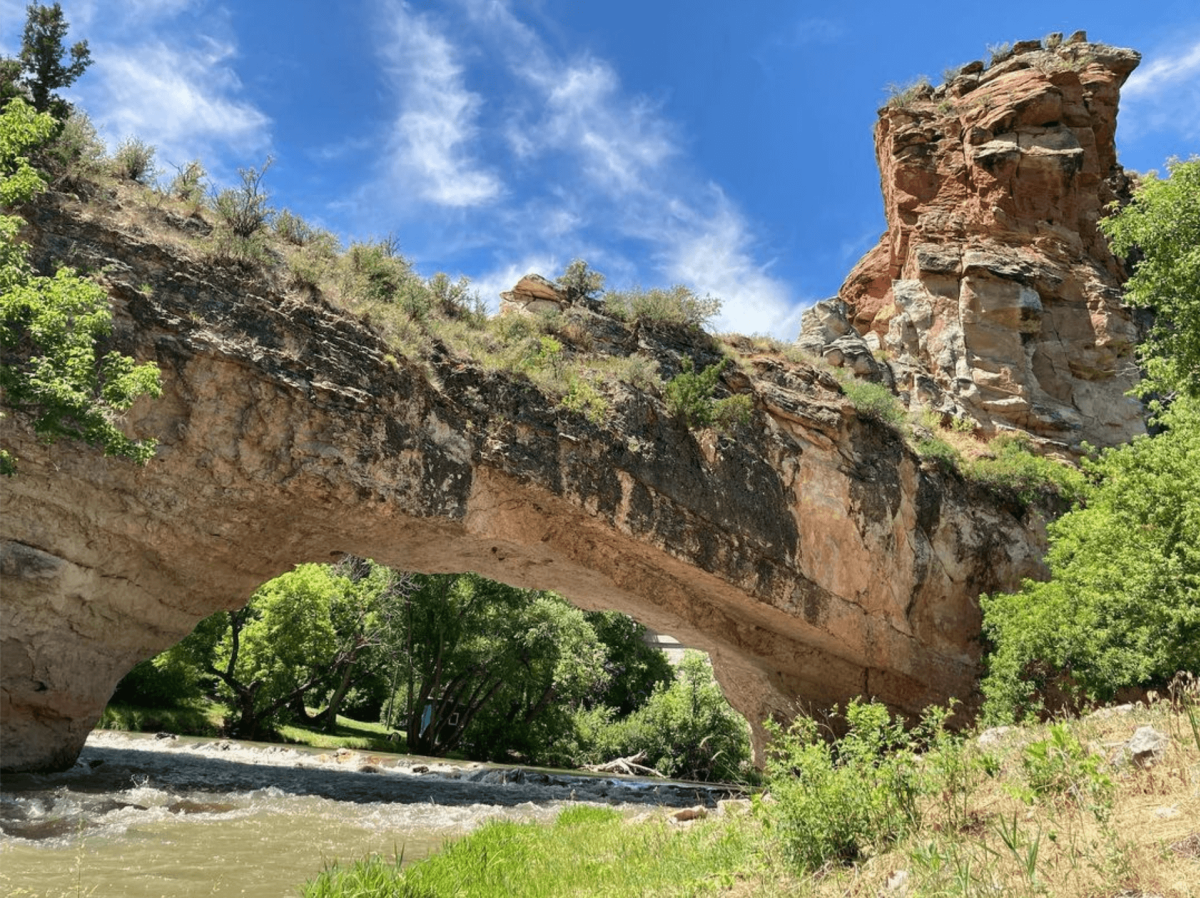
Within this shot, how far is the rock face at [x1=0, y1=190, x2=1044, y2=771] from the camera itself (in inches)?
Answer: 516

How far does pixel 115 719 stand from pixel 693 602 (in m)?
21.5

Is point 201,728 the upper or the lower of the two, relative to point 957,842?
lower

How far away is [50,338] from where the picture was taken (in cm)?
971

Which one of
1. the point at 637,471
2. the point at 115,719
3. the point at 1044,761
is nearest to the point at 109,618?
the point at 637,471

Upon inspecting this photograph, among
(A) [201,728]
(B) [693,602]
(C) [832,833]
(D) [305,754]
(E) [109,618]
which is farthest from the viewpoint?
(A) [201,728]

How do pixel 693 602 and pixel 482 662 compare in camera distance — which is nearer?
pixel 693 602

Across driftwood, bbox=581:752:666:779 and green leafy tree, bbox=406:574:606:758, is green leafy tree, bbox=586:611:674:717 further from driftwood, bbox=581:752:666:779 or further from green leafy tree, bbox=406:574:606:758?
green leafy tree, bbox=406:574:606:758

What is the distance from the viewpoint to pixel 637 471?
55.9 feet

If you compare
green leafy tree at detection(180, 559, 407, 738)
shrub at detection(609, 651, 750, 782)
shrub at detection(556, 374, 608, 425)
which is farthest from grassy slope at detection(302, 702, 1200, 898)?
shrub at detection(609, 651, 750, 782)

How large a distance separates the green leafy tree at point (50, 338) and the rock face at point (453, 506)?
2707mm

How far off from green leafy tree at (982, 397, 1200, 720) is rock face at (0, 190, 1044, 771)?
2987mm

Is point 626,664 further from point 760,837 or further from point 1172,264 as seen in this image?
point 760,837

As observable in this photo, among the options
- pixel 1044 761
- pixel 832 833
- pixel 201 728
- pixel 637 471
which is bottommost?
pixel 201 728

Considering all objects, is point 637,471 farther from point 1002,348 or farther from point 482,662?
point 482,662
